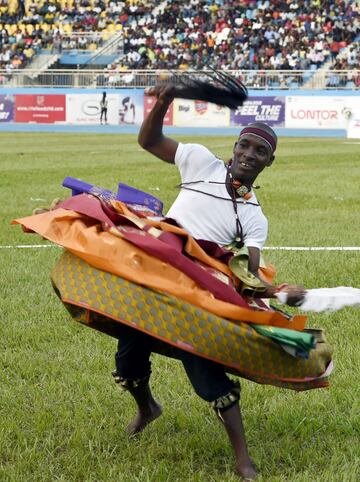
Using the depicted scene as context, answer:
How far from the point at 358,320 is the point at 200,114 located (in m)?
32.5

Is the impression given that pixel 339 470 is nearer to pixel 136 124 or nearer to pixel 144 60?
pixel 136 124

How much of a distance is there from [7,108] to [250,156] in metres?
39.7

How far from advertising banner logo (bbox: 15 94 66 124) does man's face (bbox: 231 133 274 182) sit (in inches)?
1465

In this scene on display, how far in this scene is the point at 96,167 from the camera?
18.6 metres

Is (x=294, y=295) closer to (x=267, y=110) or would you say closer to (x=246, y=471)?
(x=246, y=471)

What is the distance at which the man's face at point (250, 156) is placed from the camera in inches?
144

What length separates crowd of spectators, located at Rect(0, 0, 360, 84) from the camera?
134ft

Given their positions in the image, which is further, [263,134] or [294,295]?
[263,134]

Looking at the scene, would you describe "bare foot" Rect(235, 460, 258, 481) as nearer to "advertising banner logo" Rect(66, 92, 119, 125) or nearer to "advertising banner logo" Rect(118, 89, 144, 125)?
"advertising banner logo" Rect(118, 89, 144, 125)

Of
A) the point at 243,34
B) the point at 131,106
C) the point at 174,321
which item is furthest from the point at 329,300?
the point at 243,34

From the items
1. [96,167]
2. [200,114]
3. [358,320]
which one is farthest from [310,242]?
[200,114]

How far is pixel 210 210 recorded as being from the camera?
3.66 m

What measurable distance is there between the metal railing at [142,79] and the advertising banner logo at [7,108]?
2.08 feet

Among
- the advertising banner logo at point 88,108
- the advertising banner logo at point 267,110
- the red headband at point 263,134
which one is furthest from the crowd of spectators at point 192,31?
the red headband at point 263,134
